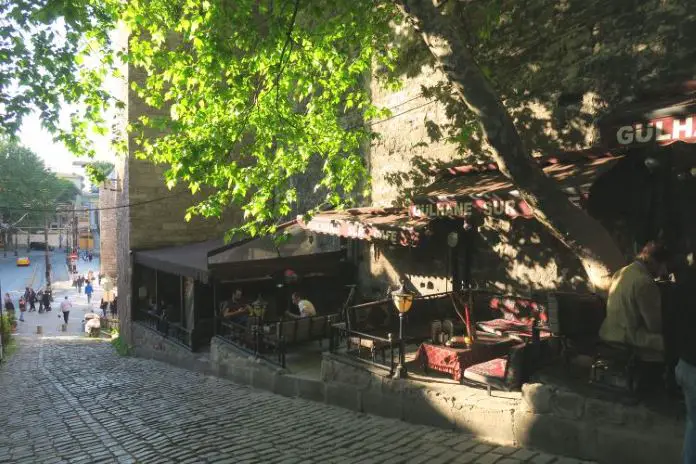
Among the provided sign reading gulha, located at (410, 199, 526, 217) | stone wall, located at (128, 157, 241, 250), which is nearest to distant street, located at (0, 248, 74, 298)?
stone wall, located at (128, 157, 241, 250)

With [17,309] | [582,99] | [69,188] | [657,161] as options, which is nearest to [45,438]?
[657,161]

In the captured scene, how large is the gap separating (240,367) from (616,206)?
6.76 m

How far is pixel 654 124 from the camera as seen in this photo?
433 centimetres

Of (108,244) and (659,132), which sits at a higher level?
(659,132)

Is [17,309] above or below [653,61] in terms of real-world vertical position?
below

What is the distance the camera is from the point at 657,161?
203 inches

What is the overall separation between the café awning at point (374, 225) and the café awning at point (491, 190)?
2.17 feet

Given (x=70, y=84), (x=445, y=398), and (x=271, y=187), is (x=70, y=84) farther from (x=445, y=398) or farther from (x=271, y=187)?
(x=445, y=398)

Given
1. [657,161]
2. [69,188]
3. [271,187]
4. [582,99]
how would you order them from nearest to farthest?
[657,161] → [582,99] → [271,187] → [69,188]

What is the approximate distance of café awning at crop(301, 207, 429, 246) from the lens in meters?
8.51

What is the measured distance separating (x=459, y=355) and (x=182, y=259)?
29.7 ft

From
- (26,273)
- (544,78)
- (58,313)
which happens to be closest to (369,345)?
(544,78)

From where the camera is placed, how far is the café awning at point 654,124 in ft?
13.6

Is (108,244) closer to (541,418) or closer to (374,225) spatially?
(374,225)
